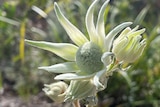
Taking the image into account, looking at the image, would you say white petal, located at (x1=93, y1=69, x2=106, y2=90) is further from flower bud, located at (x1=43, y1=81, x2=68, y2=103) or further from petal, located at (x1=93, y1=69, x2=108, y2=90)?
flower bud, located at (x1=43, y1=81, x2=68, y2=103)

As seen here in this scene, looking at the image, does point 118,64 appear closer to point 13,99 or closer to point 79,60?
point 79,60

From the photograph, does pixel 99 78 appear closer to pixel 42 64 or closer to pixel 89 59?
pixel 89 59

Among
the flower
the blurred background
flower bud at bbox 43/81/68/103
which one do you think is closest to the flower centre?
the flower

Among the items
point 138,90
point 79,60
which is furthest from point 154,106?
point 79,60

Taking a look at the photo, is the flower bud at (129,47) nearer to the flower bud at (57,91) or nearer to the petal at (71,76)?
the petal at (71,76)

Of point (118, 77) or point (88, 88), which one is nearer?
point (88, 88)

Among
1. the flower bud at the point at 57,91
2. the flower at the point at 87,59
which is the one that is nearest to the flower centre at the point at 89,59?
the flower at the point at 87,59

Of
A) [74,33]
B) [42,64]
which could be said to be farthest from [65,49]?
[42,64]

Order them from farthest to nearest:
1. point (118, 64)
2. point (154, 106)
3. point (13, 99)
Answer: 1. point (13, 99)
2. point (154, 106)
3. point (118, 64)
